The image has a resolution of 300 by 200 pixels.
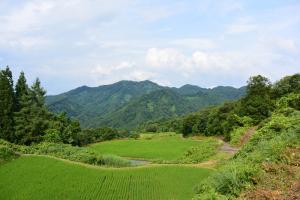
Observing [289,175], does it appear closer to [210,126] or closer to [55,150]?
[55,150]

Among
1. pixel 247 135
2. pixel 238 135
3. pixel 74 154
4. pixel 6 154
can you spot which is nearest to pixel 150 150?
pixel 238 135

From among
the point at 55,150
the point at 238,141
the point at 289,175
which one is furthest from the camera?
the point at 238,141

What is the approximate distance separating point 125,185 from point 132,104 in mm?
170646

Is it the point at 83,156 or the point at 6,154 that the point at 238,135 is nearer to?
the point at 83,156

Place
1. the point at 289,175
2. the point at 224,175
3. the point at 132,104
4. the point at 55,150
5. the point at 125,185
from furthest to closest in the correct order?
1. the point at 132,104
2. the point at 55,150
3. the point at 125,185
4. the point at 224,175
5. the point at 289,175

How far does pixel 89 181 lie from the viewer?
27.5 m

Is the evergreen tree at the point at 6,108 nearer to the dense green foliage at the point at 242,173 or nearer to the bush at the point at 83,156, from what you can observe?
the bush at the point at 83,156

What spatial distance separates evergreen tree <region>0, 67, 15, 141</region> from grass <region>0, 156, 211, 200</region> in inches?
787

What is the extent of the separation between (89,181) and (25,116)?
31.7 m

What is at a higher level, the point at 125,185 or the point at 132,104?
the point at 132,104

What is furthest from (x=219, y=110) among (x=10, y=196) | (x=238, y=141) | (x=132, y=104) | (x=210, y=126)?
(x=132, y=104)

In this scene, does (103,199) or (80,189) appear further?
(80,189)

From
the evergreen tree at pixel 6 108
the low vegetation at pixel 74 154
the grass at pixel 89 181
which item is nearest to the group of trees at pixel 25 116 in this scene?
the evergreen tree at pixel 6 108

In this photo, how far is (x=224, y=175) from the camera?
15.0m
